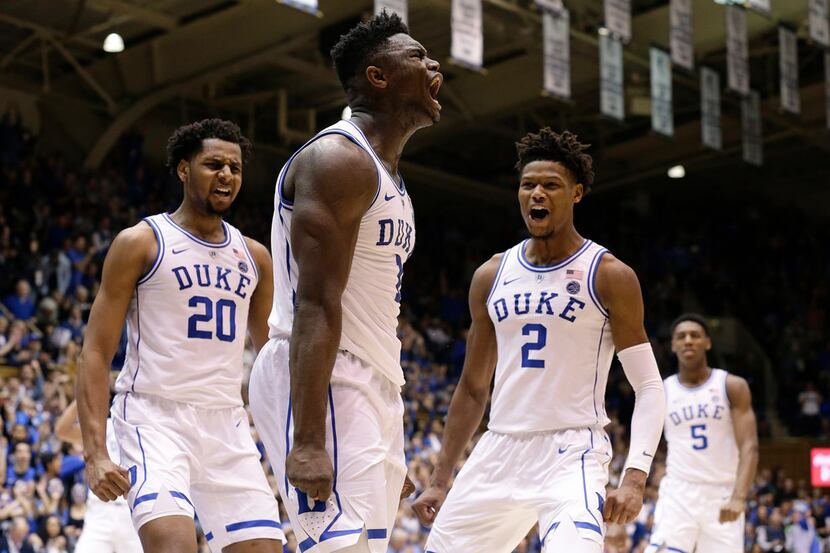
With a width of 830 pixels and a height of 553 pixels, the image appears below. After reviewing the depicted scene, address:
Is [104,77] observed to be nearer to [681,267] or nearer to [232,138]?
[681,267]

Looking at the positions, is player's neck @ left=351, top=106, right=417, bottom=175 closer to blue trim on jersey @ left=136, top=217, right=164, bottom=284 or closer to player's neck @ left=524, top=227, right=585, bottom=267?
player's neck @ left=524, top=227, right=585, bottom=267

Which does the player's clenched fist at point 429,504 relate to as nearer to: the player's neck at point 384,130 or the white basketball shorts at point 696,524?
the player's neck at point 384,130

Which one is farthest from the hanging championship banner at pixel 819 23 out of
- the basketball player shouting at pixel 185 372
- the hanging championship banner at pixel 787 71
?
the basketball player shouting at pixel 185 372

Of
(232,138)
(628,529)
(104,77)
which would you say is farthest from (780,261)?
(232,138)

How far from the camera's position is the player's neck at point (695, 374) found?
9.62m

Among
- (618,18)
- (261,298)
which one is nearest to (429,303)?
(618,18)

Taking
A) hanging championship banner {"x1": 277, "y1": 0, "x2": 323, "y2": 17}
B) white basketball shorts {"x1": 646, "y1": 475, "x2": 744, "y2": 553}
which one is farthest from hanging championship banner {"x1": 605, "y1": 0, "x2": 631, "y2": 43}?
white basketball shorts {"x1": 646, "y1": 475, "x2": 744, "y2": 553}

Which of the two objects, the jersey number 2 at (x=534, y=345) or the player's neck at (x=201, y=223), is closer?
the jersey number 2 at (x=534, y=345)

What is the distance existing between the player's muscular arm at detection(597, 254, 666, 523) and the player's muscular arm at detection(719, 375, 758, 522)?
3.93 metres

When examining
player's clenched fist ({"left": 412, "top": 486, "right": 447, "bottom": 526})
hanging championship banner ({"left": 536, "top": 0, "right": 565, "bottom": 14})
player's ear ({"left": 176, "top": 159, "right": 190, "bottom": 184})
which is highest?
hanging championship banner ({"left": 536, "top": 0, "right": 565, "bottom": 14})

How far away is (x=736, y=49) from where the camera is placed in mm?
18969

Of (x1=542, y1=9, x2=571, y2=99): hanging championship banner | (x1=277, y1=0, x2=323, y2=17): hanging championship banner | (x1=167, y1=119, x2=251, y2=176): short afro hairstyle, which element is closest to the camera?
(x1=167, y1=119, x2=251, y2=176): short afro hairstyle

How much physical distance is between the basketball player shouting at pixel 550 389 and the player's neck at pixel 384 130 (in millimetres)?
1540

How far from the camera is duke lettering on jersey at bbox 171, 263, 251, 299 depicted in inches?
212
